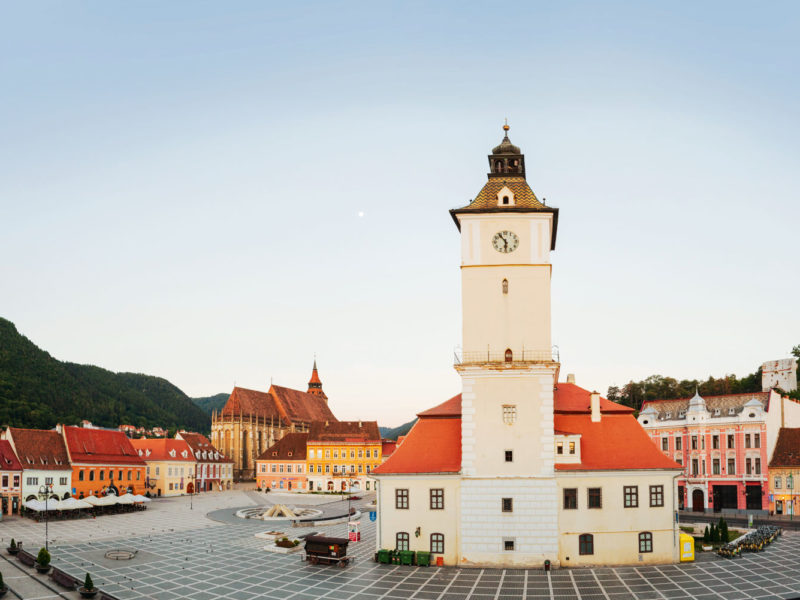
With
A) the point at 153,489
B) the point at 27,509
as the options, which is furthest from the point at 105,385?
the point at 27,509

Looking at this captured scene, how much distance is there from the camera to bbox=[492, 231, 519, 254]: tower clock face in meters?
41.0

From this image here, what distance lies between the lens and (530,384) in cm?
3922

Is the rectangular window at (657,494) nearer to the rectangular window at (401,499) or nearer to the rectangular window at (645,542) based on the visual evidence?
the rectangular window at (645,542)

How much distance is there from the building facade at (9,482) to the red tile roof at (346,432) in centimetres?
4888

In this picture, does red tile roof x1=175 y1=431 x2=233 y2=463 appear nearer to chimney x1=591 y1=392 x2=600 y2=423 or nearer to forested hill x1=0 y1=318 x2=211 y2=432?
forested hill x1=0 y1=318 x2=211 y2=432

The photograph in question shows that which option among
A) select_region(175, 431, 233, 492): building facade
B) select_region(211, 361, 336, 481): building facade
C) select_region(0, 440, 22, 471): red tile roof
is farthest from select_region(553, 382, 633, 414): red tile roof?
select_region(211, 361, 336, 481): building facade

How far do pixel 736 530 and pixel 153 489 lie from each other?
7693cm

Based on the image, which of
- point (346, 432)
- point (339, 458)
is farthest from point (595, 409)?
point (346, 432)

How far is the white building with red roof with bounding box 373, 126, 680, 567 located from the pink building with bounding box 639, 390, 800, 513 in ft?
122

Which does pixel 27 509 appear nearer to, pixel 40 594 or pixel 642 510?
pixel 40 594

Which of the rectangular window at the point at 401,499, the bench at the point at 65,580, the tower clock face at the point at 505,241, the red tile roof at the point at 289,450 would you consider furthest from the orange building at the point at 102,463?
the tower clock face at the point at 505,241

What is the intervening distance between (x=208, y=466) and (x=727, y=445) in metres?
77.1

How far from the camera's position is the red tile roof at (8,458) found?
226 feet

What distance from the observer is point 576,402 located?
143ft
